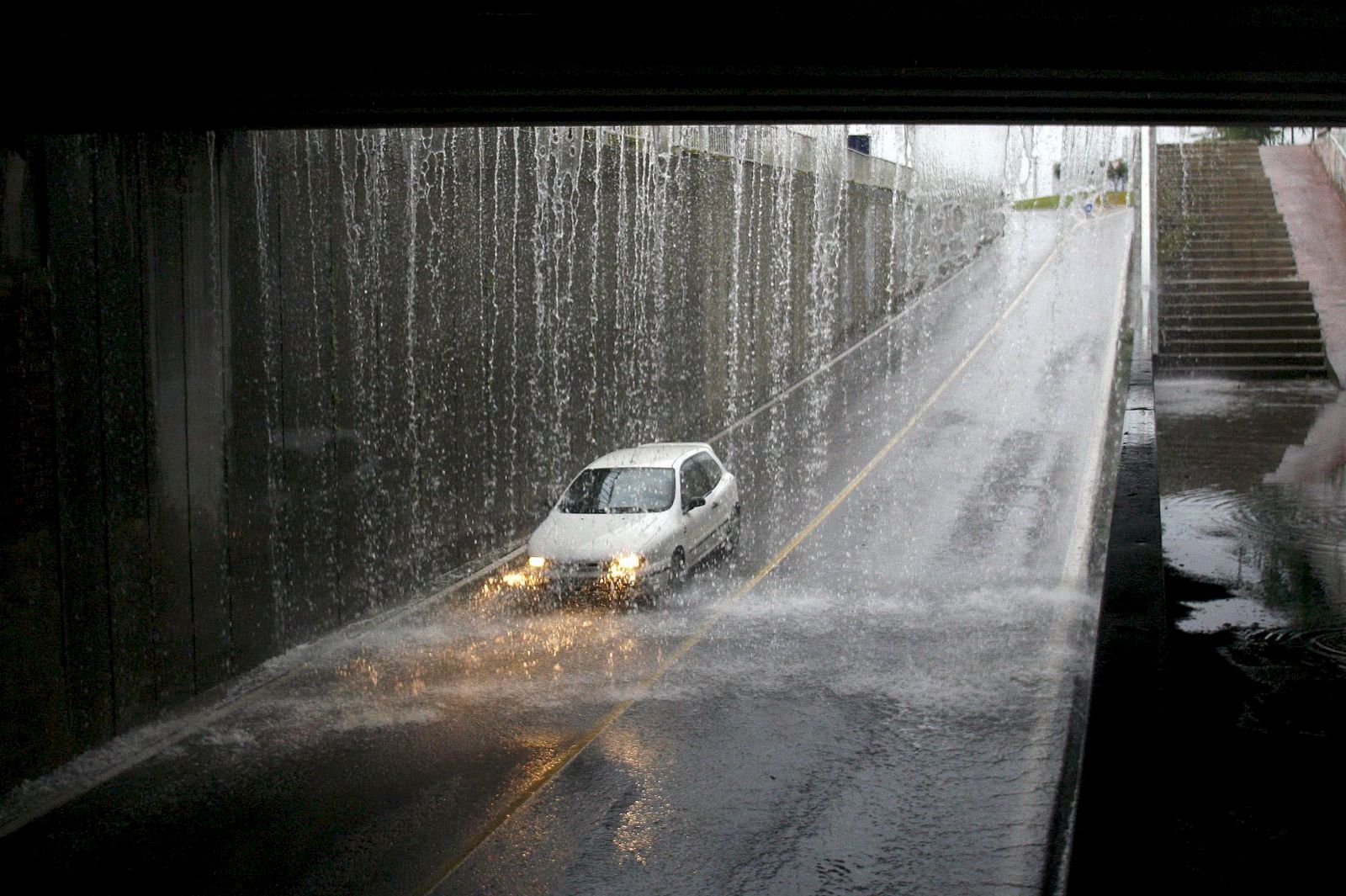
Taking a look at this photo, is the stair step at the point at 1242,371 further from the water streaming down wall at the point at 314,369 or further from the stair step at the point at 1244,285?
the water streaming down wall at the point at 314,369

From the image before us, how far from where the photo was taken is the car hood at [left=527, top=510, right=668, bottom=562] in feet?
43.8

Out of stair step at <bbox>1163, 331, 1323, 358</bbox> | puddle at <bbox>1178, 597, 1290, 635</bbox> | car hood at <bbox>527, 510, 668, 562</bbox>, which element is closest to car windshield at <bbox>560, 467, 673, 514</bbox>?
car hood at <bbox>527, 510, 668, 562</bbox>

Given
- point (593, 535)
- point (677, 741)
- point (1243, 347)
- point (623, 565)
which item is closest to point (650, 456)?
point (593, 535)

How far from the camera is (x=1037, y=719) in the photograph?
9.20 m

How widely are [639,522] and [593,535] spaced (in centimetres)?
59

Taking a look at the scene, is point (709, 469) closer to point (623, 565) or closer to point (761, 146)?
point (623, 565)

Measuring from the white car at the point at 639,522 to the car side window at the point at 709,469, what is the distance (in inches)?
0.6

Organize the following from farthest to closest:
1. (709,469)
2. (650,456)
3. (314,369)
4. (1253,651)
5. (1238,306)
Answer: (1238,306), (709,469), (650,456), (314,369), (1253,651)

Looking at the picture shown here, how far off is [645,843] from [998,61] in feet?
17.7

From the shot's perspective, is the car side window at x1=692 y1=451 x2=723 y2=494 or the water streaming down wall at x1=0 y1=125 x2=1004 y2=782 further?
the car side window at x1=692 y1=451 x2=723 y2=494

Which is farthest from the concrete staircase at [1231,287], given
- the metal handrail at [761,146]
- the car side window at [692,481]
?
the car side window at [692,481]

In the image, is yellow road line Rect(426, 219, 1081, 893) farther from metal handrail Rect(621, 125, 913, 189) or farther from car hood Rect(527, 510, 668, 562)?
metal handrail Rect(621, 125, 913, 189)

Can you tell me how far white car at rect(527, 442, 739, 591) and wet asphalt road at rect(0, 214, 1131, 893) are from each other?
383mm

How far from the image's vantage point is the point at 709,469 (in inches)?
627
